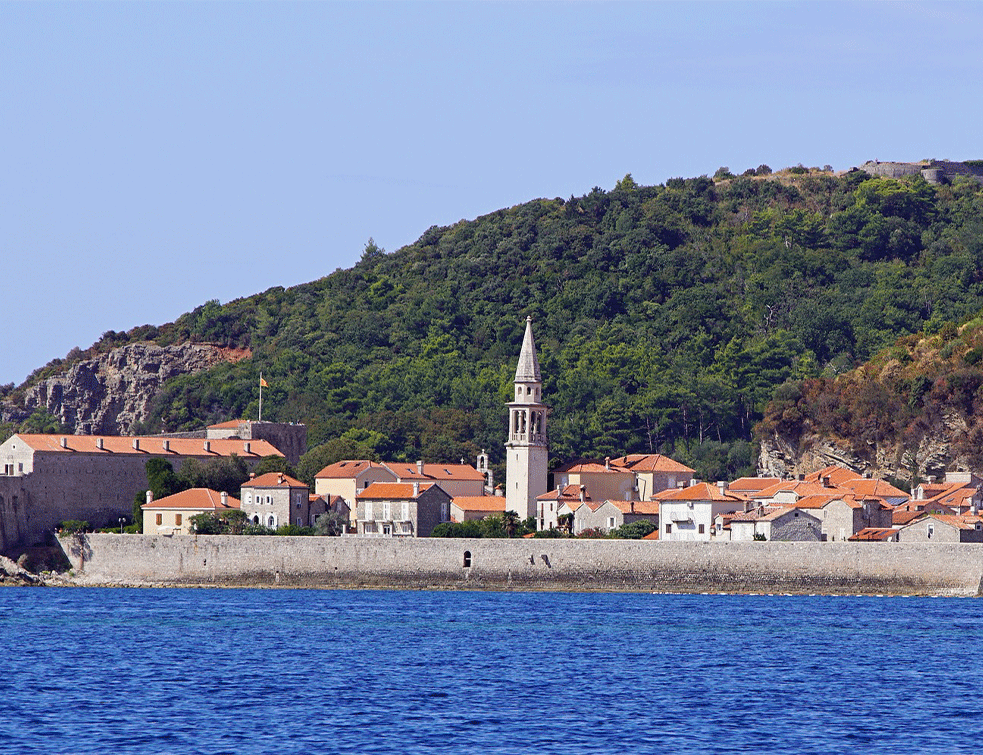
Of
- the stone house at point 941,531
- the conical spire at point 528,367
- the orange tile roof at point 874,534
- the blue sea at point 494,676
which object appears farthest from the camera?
the conical spire at point 528,367

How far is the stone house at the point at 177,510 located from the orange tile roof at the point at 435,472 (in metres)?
8.20

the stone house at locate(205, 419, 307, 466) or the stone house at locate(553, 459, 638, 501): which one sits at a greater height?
the stone house at locate(205, 419, 307, 466)

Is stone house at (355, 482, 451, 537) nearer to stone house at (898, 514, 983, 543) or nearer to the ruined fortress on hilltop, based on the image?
stone house at (898, 514, 983, 543)

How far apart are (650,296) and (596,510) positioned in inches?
2077

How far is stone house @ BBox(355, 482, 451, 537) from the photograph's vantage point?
79688 millimetres

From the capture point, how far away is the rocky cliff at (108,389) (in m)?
129

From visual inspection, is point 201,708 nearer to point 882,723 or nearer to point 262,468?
point 882,723

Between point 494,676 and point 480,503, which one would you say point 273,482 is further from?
point 494,676

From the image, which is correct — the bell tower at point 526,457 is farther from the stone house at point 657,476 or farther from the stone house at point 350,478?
the stone house at point 350,478

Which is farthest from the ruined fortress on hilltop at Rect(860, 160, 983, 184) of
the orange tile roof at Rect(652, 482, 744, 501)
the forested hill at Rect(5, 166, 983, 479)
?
the orange tile roof at Rect(652, 482, 744, 501)

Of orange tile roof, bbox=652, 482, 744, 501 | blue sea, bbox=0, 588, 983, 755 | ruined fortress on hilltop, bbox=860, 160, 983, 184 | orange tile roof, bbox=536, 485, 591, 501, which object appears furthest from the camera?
ruined fortress on hilltop, bbox=860, 160, 983, 184

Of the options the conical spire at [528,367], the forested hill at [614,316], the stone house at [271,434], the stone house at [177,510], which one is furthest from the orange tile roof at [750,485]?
the stone house at [271,434]

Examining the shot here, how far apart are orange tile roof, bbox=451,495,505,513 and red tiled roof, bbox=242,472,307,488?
21.9 feet

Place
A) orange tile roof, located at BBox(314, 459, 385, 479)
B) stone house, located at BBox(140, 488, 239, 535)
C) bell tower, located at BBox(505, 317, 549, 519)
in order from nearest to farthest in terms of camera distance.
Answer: stone house, located at BBox(140, 488, 239, 535)
bell tower, located at BBox(505, 317, 549, 519)
orange tile roof, located at BBox(314, 459, 385, 479)
